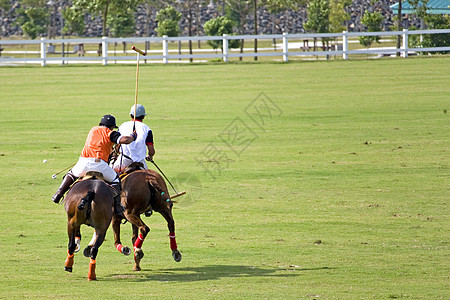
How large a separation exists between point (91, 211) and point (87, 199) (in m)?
0.22

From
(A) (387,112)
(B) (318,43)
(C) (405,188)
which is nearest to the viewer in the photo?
(C) (405,188)

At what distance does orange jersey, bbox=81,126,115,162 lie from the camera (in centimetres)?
1284

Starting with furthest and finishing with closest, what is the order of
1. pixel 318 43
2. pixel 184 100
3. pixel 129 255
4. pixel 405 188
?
pixel 318 43 < pixel 184 100 < pixel 405 188 < pixel 129 255

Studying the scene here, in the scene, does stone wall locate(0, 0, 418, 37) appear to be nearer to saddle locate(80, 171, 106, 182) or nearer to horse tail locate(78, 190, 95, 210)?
saddle locate(80, 171, 106, 182)

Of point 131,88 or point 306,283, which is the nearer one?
point 306,283

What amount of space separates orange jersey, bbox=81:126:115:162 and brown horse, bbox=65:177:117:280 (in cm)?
56

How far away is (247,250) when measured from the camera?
14195 mm

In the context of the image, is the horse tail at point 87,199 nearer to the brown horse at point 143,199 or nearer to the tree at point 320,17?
the brown horse at point 143,199

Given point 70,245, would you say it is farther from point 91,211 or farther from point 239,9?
point 239,9

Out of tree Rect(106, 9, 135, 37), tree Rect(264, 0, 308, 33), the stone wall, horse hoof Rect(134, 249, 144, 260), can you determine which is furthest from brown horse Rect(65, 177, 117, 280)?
the stone wall

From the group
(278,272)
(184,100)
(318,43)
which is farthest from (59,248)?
(318,43)

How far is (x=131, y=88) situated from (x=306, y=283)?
1167 inches

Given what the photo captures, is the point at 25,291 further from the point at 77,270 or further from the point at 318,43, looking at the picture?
the point at 318,43

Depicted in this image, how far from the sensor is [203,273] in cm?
1270
